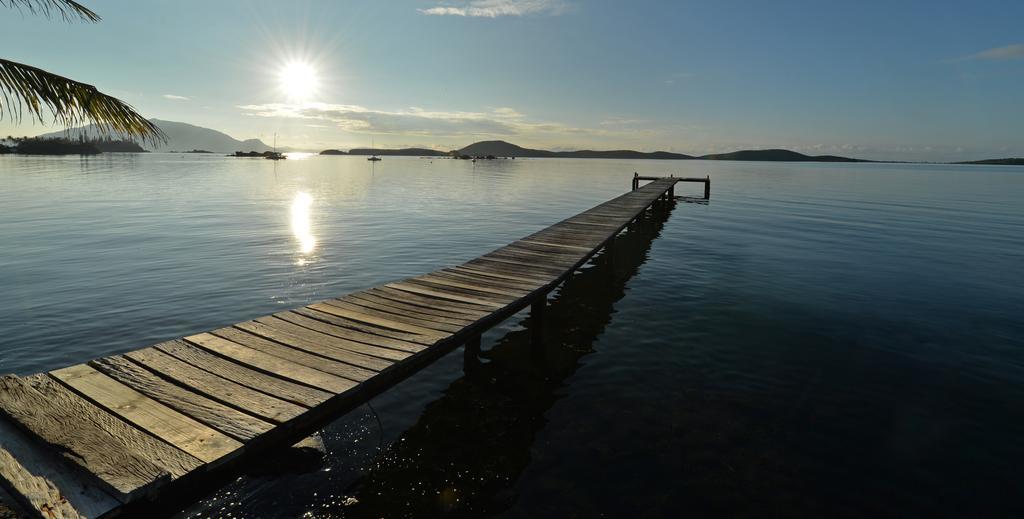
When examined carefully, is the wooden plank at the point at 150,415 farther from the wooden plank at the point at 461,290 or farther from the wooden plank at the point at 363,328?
the wooden plank at the point at 461,290

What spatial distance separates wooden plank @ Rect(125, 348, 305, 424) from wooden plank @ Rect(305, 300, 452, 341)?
197 cm

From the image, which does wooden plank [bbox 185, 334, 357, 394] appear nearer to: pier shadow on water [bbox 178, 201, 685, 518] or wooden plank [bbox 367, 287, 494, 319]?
pier shadow on water [bbox 178, 201, 685, 518]

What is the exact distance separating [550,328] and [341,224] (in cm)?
1787

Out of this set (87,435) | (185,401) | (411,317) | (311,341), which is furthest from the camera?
(411,317)

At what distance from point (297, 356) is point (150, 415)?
145 centimetres

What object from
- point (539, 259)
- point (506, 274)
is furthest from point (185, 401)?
point (539, 259)

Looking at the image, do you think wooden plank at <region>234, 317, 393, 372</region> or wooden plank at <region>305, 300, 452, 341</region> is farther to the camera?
wooden plank at <region>305, 300, 452, 341</region>

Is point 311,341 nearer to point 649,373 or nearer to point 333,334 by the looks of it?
point 333,334

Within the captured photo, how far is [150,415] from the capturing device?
3.76 meters

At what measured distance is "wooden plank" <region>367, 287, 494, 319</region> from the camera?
6887mm

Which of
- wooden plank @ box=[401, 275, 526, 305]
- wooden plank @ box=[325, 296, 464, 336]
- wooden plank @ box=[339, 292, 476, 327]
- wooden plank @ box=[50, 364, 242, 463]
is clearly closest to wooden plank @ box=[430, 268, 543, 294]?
wooden plank @ box=[401, 275, 526, 305]

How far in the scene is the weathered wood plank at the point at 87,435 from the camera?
2984 mm

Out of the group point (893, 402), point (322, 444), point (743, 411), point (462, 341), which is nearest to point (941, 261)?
point (893, 402)

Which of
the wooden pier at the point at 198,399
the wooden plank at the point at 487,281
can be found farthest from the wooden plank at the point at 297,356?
the wooden plank at the point at 487,281
